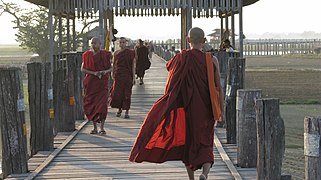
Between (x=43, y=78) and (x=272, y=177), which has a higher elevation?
(x=43, y=78)

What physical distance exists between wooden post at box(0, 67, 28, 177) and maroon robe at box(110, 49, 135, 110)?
499 centimetres

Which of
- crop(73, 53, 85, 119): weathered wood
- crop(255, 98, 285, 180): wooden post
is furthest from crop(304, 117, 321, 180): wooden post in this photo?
crop(73, 53, 85, 119): weathered wood

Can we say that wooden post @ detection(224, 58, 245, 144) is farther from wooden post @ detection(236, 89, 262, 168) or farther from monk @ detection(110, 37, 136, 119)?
monk @ detection(110, 37, 136, 119)

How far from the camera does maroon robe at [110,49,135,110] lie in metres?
12.9

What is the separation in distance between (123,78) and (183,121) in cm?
587

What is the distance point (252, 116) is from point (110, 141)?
2853mm

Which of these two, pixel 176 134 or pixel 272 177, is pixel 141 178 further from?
pixel 272 177

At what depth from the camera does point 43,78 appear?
9047mm

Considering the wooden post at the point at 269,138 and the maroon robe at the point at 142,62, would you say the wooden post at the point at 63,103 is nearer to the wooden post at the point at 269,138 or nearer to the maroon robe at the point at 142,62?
the wooden post at the point at 269,138

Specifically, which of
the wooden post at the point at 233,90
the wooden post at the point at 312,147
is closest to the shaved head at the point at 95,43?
the wooden post at the point at 233,90

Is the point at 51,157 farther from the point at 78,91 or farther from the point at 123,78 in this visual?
the point at 123,78

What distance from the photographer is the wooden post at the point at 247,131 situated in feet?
26.3

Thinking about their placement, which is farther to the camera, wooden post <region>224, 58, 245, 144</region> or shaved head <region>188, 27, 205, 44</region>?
wooden post <region>224, 58, 245, 144</region>

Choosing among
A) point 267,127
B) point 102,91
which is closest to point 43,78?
point 102,91
